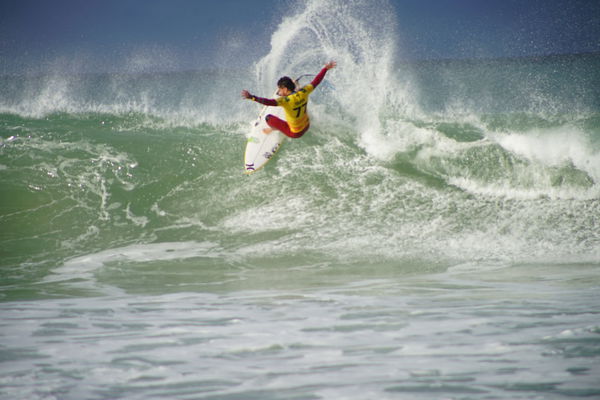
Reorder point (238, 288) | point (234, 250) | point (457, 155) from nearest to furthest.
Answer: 1. point (238, 288)
2. point (234, 250)
3. point (457, 155)

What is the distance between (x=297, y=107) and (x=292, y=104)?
16cm

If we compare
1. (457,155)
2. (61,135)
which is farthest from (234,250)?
(61,135)

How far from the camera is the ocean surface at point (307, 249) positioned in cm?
326

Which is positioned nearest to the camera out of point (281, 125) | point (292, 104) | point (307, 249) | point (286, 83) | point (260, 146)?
point (307, 249)

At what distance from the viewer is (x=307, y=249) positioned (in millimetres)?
6629

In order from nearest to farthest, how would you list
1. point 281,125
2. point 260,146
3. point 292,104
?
point 292,104, point 281,125, point 260,146

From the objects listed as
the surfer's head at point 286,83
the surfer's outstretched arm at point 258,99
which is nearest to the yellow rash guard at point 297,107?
the surfer's head at point 286,83

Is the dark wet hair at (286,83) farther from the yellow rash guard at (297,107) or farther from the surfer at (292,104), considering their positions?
the yellow rash guard at (297,107)

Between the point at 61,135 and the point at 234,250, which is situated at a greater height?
the point at 61,135

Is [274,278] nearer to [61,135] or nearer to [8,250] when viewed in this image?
[8,250]

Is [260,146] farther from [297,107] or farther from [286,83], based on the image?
[286,83]

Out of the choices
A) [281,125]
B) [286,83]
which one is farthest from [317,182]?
[286,83]

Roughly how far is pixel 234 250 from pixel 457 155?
4.27 metres

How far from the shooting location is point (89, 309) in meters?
4.72
